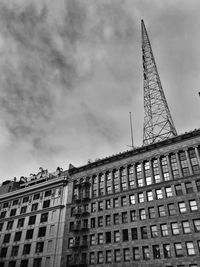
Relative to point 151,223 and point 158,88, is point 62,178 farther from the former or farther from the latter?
point 158,88

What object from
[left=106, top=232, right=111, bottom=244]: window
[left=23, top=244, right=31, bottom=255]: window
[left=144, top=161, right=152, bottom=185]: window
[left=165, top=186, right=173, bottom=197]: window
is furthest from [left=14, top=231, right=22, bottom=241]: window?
[left=165, top=186, right=173, bottom=197]: window

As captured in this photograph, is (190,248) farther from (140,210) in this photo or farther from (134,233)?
(140,210)

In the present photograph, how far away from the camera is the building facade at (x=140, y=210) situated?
144ft

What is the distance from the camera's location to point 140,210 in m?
50.1

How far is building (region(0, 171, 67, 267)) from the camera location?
189ft

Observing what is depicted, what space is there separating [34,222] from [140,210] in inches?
1144

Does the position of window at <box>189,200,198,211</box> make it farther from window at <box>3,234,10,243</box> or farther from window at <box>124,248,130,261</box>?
window at <box>3,234,10,243</box>

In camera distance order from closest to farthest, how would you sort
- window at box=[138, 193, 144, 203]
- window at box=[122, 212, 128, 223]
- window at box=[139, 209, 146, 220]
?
1. window at box=[139, 209, 146, 220]
2. window at box=[122, 212, 128, 223]
3. window at box=[138, 193, 144, 203]

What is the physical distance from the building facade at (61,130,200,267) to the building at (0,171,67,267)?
315cm

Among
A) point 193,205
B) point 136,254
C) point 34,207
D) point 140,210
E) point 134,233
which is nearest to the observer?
point 193,205

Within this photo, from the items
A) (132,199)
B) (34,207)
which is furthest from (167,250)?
(34,207)

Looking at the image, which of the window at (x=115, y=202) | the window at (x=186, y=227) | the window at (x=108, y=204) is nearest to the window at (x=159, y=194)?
the window at (x=186, y=227)

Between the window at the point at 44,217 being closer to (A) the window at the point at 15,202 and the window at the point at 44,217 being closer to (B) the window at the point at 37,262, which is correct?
(B) the window at the point at 37,262

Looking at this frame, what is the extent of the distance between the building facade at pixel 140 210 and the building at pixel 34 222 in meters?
3.15
